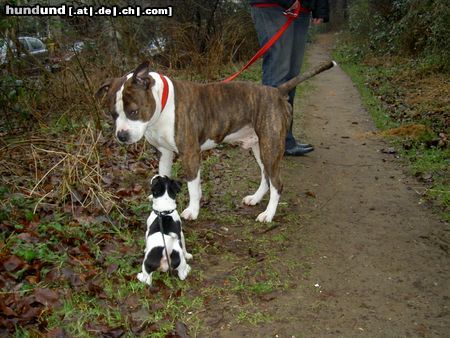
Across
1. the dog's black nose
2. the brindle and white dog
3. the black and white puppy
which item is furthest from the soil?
the dog's black nose

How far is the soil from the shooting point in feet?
10.2

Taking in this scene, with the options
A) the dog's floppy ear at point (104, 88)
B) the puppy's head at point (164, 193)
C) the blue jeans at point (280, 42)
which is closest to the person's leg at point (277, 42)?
the blue jeans at point (280, 42)

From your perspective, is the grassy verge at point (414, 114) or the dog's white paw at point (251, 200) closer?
the dog's white paw at point (251, 200)

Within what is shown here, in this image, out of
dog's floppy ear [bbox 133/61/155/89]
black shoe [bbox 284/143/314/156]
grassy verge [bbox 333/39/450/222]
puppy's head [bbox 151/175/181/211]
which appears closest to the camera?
puppy's head [bbox 151/175/181/211]

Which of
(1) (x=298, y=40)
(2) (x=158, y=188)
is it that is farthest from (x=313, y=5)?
(2) (x=158, y=188)

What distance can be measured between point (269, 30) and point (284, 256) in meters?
3.00

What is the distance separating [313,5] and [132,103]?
9.76 feet

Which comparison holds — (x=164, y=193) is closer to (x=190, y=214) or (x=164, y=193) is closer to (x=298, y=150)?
(x=190, y=214)

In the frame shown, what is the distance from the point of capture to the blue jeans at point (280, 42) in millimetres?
5629

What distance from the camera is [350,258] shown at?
154 inches

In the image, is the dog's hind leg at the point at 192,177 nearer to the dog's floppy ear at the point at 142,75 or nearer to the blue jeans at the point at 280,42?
the dog's floppy ear at the point at 142,75

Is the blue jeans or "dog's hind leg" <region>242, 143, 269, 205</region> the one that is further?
the blue jeans

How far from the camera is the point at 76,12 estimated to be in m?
7.48

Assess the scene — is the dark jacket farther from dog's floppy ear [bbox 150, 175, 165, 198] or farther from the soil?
dog's floppy ear [bbox 150, 175, 165, 198]
